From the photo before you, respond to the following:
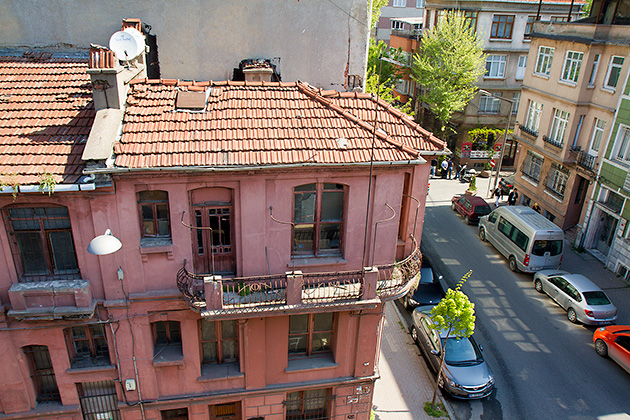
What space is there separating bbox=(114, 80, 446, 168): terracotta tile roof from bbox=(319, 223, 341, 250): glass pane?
2.36m

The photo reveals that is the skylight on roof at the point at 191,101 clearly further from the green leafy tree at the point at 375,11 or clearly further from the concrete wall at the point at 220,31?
the green leafy tree at the point at 375,11

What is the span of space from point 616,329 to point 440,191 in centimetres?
1957

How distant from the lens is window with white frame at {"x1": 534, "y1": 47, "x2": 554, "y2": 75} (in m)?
30.9

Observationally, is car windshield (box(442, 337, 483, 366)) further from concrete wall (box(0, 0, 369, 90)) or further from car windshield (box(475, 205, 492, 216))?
car windshield (box(475, 205, 492, 216))

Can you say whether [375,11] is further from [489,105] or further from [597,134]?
[597,134]

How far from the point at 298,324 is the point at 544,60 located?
88.2 ft

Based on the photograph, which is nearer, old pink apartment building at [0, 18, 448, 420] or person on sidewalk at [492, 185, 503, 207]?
old pink apartment building at [0, 18, 448, 420]

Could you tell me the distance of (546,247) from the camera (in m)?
25.2

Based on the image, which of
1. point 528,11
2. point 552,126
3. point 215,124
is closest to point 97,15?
point 215,124

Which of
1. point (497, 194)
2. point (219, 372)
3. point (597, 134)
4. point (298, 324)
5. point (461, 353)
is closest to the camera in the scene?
point (219, 372)

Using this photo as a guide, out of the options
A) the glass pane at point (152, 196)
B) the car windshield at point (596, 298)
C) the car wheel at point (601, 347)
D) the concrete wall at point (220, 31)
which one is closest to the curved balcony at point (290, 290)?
the glass pane at point (152, 196)

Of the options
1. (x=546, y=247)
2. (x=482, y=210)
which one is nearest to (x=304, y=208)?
(x=546, y=247)

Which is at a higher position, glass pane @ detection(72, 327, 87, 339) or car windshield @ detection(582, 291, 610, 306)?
glass pane @ detection(72, 327, 87, 339)

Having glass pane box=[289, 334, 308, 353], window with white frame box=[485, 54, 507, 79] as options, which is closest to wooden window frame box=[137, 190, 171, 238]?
glass pane box=[289, 334, 308, 353]
